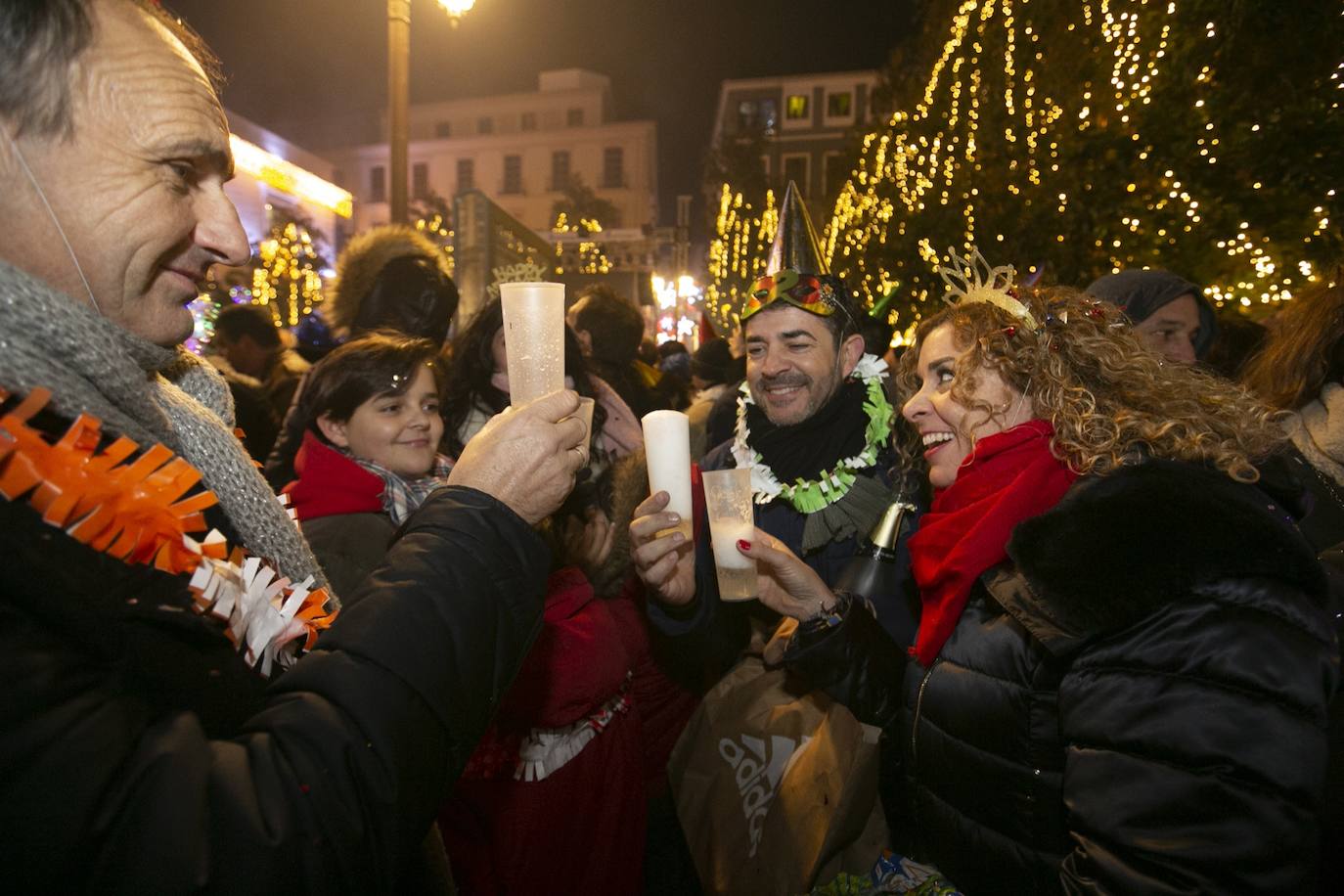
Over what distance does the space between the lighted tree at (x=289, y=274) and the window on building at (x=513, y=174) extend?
3855cm

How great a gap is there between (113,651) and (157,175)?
779 mm

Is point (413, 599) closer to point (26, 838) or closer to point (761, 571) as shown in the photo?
point (26, 838)

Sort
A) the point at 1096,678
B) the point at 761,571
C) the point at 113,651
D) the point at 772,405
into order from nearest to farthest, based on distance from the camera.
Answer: the point at 113,651 → the point at 1096,678 → the point at 761,571 → the point at 772,405

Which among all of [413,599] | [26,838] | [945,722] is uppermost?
[413,599]

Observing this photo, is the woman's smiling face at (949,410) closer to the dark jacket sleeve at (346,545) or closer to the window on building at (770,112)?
the dark jacket sleeve at (346,545)

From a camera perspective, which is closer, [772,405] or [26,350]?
[26,350]

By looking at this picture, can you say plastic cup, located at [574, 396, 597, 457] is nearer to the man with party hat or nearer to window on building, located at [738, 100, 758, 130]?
the man with party hat

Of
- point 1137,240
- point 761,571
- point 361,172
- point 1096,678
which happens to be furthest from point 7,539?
point 361,172

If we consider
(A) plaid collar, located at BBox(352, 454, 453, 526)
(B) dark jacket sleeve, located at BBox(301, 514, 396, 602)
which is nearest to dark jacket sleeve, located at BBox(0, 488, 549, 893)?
(B) dark jacket sleeve, located at BBox(301, 514, 396, 602)

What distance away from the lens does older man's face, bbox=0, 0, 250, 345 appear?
1067 millimetres

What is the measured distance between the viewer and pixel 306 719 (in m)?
0.97

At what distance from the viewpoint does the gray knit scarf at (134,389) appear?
3.19ft

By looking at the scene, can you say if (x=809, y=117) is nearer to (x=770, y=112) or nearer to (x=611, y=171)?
(x=770, y=112)

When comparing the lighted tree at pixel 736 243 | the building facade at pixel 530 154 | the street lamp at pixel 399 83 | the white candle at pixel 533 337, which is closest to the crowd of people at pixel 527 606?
the white candle at pixel 533 337
